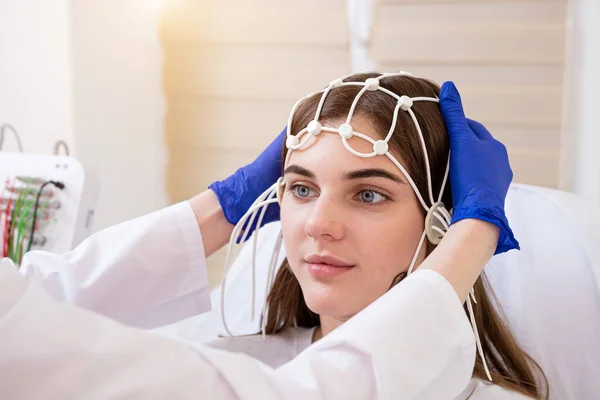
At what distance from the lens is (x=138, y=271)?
1375 mm

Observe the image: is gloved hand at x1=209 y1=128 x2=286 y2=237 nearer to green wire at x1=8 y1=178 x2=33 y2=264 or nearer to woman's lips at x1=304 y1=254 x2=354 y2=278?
woman's lips at x1=304 y1=254 x2=354 y2=278

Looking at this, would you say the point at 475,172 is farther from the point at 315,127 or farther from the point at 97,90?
the point at 97,90

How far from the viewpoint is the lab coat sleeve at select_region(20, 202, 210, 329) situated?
1.33 metres

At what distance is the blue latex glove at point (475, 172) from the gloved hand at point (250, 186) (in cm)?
37

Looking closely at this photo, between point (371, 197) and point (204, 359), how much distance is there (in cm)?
50

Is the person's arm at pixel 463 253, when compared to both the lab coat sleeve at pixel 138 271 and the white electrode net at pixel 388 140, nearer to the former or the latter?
the white electrode net at pixel 388 140

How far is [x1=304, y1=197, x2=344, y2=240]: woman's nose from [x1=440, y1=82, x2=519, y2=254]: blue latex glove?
0.18m

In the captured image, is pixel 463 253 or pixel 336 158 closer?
pixel 463 253

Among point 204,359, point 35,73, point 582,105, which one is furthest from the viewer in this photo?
point 35,73

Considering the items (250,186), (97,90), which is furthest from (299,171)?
(97,90)

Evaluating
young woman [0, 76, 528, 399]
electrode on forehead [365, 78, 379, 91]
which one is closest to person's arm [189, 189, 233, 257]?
young woman [0, 76, 528, 399]

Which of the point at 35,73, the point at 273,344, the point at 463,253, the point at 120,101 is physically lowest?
the point at 273,344

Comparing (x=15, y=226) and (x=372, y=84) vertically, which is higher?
(x=372, y=84)

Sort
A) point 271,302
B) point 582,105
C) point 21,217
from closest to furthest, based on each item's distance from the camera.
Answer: point 271,302, point 21,217, point 582,105
